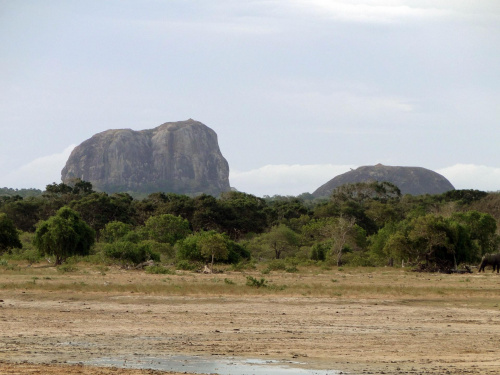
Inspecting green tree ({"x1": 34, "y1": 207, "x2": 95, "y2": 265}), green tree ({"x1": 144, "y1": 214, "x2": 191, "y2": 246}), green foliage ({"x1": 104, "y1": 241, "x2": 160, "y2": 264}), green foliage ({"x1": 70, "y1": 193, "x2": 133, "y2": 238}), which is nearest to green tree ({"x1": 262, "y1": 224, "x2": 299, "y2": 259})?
green tree ({"x1": 144, "y1": 214, "x2": 191, "y2": 246})

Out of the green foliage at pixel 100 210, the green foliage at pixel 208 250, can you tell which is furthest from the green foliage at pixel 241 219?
the green foliage at pixel 208 250

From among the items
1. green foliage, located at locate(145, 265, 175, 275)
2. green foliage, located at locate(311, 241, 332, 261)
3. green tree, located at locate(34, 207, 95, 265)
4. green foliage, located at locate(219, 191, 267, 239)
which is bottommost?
green foliage, located at locate(145, 265, 175, 275)

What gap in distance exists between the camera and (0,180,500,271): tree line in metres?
49.4

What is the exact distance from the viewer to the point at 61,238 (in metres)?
48.7

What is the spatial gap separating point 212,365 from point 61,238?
3644 centimetres

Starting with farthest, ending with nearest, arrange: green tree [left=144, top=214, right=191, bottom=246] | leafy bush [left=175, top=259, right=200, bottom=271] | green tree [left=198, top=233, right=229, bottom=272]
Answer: green tree [left=144, top=214, right=191, bottom=246] < green tree [left=198, top=233, right=229, bottom=272] < leafy bush [left=175, top=259, right=200, bottom=271]

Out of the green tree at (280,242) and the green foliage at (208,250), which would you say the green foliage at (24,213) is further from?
the green foliage at (208,250)

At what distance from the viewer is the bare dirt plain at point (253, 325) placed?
14.7 metres

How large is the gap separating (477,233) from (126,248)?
28.8 m

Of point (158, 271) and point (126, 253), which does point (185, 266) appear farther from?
point (126, 253)

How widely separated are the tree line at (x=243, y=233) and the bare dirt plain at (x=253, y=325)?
13362 millimetres

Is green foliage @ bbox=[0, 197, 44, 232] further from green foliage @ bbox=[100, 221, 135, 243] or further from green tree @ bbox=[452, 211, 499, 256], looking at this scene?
green tree @ bbox=[452, 211, 499, 256]

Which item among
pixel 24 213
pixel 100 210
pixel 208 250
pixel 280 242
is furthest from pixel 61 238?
pixel 24 213

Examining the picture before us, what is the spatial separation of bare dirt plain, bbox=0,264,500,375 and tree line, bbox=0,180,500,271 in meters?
13.4
